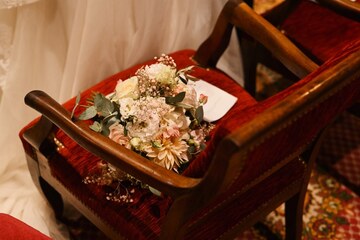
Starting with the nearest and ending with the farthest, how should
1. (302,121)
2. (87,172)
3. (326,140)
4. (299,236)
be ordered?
(302,121) → (87,172) → (299,236) → (326,140)

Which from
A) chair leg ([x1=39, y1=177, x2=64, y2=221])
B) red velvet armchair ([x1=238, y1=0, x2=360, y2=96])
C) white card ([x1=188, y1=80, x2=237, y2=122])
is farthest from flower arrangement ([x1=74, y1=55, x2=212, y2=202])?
red velvet armchair ([x1=238, y1=0, x2=360, y2=96])

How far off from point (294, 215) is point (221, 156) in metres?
0.74

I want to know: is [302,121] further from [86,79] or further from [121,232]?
[86,79]

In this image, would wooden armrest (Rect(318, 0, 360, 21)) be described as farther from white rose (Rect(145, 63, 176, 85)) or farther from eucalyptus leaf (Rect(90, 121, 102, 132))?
eucalyptus leaf (Rect(90, 121, 102, 132))

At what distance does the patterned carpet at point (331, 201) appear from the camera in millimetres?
1566

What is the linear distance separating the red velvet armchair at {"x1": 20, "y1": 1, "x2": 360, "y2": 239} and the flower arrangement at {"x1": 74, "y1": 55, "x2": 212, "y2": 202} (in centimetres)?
7

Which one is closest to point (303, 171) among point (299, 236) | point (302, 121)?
point (299, 236)

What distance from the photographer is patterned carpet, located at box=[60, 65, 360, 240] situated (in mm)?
1566

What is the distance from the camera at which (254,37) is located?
1.33 meters

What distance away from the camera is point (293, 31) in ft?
5.12

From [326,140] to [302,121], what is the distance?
1.19 meters

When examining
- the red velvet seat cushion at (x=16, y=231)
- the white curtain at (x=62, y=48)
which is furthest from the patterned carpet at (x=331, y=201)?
the red velvet seat cushion at (x=16, y=231)

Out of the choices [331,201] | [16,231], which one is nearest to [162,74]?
[16,231]

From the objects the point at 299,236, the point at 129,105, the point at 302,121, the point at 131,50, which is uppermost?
the point at 302,121
